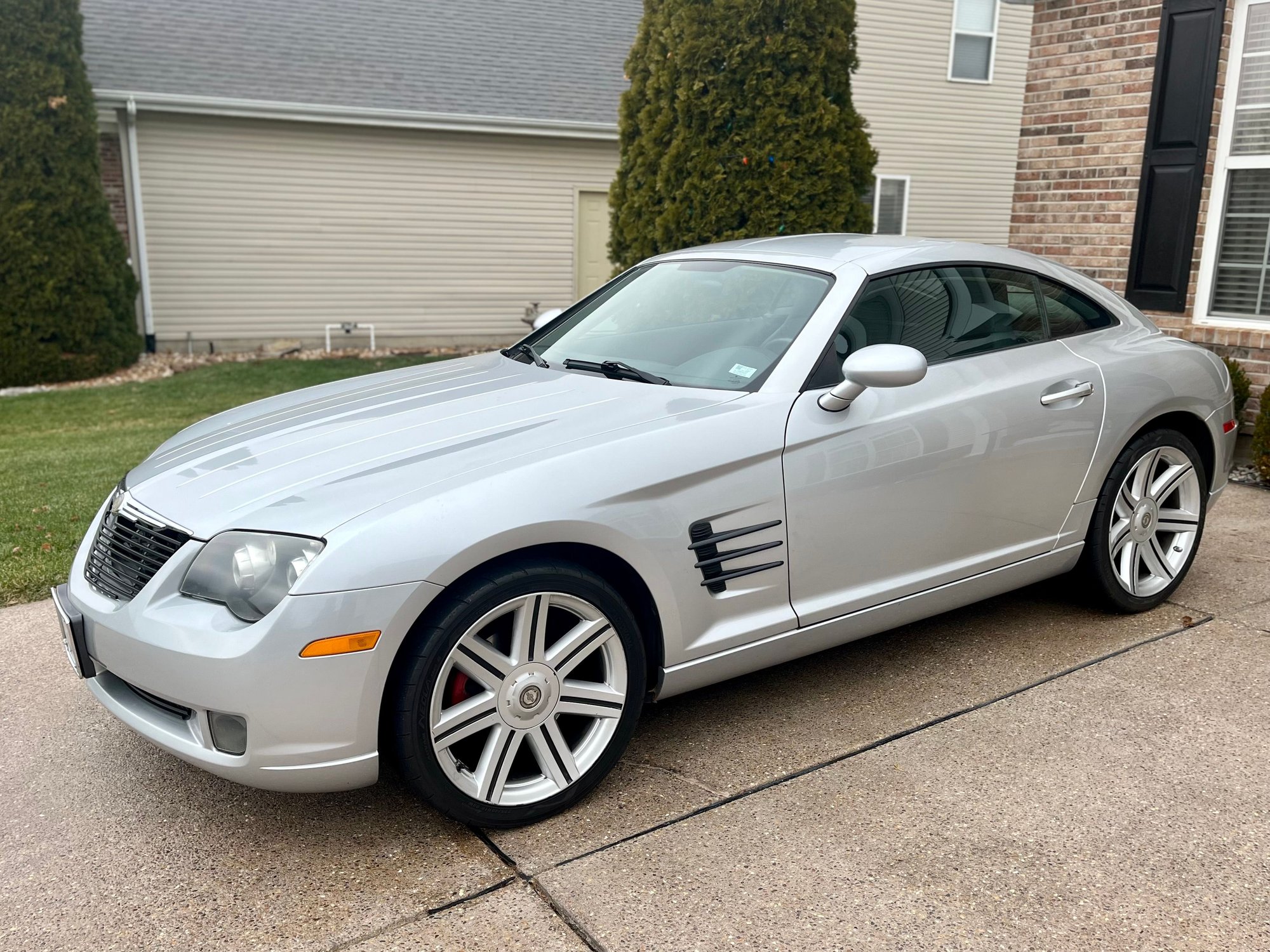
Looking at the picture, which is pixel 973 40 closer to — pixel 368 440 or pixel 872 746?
pixel 872 746

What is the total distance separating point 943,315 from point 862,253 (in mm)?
368

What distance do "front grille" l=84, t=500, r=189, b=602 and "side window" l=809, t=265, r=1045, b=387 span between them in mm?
1942

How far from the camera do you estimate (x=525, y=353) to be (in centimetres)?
426

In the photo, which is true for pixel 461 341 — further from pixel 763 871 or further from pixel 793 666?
pixel 763 871

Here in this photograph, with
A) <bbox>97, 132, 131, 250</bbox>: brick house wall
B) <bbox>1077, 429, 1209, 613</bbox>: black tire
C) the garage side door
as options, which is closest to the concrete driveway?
<bbox>1077, 429, 1209, 613</bbox>: black tire

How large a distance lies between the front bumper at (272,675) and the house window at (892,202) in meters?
15.9

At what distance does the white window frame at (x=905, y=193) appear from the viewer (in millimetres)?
17109

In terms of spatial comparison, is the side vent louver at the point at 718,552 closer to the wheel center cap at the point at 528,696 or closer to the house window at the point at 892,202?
the wheel center cap at the point at 528,696

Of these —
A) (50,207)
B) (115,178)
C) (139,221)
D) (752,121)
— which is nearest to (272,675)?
(752,121)

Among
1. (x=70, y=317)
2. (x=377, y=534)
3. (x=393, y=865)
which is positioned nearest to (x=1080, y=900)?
(x=393, y=865)

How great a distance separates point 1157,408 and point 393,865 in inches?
131

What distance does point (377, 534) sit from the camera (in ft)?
8.63

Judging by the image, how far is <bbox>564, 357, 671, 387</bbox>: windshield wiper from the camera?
140 inches

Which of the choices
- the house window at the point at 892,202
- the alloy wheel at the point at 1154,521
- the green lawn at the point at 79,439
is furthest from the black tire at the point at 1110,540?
the house window at the point at 892,202
